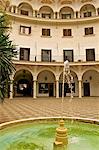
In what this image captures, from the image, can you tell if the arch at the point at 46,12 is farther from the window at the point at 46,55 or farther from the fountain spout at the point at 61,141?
the fountain spout at the point at 61,141

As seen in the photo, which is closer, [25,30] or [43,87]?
[25,30]

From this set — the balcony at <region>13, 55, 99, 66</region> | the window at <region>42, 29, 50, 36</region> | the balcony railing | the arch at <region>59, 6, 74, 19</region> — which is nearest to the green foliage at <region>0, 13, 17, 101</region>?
the balcony at <region>13, 55, 99, 66</region>

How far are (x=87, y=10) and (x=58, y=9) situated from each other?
12.4 feet

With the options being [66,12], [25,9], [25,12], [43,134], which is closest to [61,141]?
[43,134]

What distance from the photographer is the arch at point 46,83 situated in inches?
1053

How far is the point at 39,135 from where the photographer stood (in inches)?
305

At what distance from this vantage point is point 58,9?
1057 inches

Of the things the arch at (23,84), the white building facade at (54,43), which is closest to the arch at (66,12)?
the white building facade at (54,43)

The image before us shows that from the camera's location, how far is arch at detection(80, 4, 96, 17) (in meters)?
26.7

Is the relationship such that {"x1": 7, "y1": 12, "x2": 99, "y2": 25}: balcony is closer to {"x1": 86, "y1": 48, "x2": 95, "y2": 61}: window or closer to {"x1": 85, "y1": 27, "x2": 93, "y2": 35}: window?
{"x1": 85, "y1": 27, "x2": 93, "y2": 35}: window

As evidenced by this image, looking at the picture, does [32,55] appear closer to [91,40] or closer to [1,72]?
[91,40]

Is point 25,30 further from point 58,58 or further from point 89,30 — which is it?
point 89,30

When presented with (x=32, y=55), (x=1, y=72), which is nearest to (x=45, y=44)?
(x=32, y=55)

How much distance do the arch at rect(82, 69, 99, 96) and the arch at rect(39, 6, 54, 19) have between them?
8898mm
